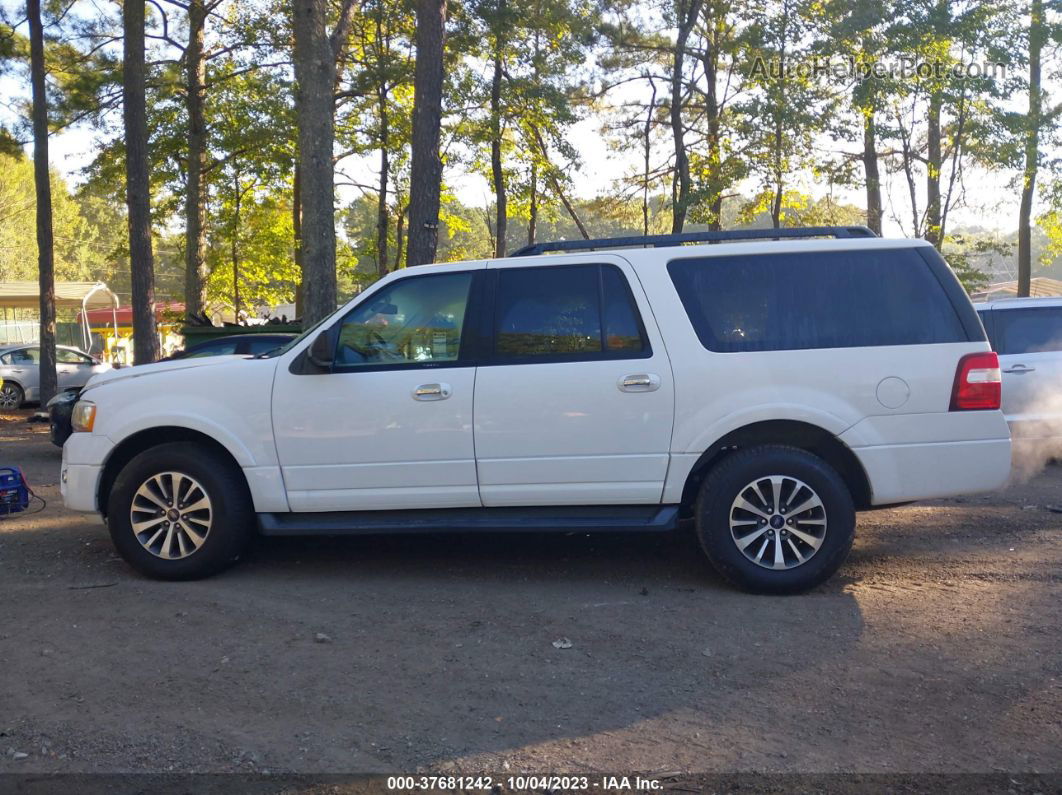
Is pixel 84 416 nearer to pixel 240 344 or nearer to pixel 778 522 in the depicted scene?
pixel 778 522

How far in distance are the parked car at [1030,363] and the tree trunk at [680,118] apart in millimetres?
12449

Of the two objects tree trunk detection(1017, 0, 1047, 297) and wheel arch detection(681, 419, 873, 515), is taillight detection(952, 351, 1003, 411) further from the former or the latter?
tree trunk detection(1017, 0, 1047, 297)

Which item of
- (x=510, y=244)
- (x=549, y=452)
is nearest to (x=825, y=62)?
(x=549, y=452)

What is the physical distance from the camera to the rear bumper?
5570 mm

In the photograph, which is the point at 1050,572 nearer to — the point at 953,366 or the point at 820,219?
the point at 953,366

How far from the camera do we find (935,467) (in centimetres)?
559

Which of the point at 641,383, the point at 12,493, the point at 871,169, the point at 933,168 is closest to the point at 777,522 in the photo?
the point at 641,383

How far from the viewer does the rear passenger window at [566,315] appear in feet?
18.9

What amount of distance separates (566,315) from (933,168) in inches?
698

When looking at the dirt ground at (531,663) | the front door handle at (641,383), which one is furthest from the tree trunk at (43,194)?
the front door handle at (641,383)

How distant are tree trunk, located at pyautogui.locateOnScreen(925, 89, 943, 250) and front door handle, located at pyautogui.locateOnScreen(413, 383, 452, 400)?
54.1 feet

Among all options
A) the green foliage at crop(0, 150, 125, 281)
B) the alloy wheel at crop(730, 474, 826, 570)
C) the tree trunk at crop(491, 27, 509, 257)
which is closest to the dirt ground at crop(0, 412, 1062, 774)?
the alloy wheel at crop(730, 474, 826, 570)

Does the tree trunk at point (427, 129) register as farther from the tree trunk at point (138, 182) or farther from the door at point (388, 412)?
the door at point (388, 412)

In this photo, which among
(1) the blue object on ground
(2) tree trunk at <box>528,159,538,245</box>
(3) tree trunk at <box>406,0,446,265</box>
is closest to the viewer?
(1) the blue object on ground
